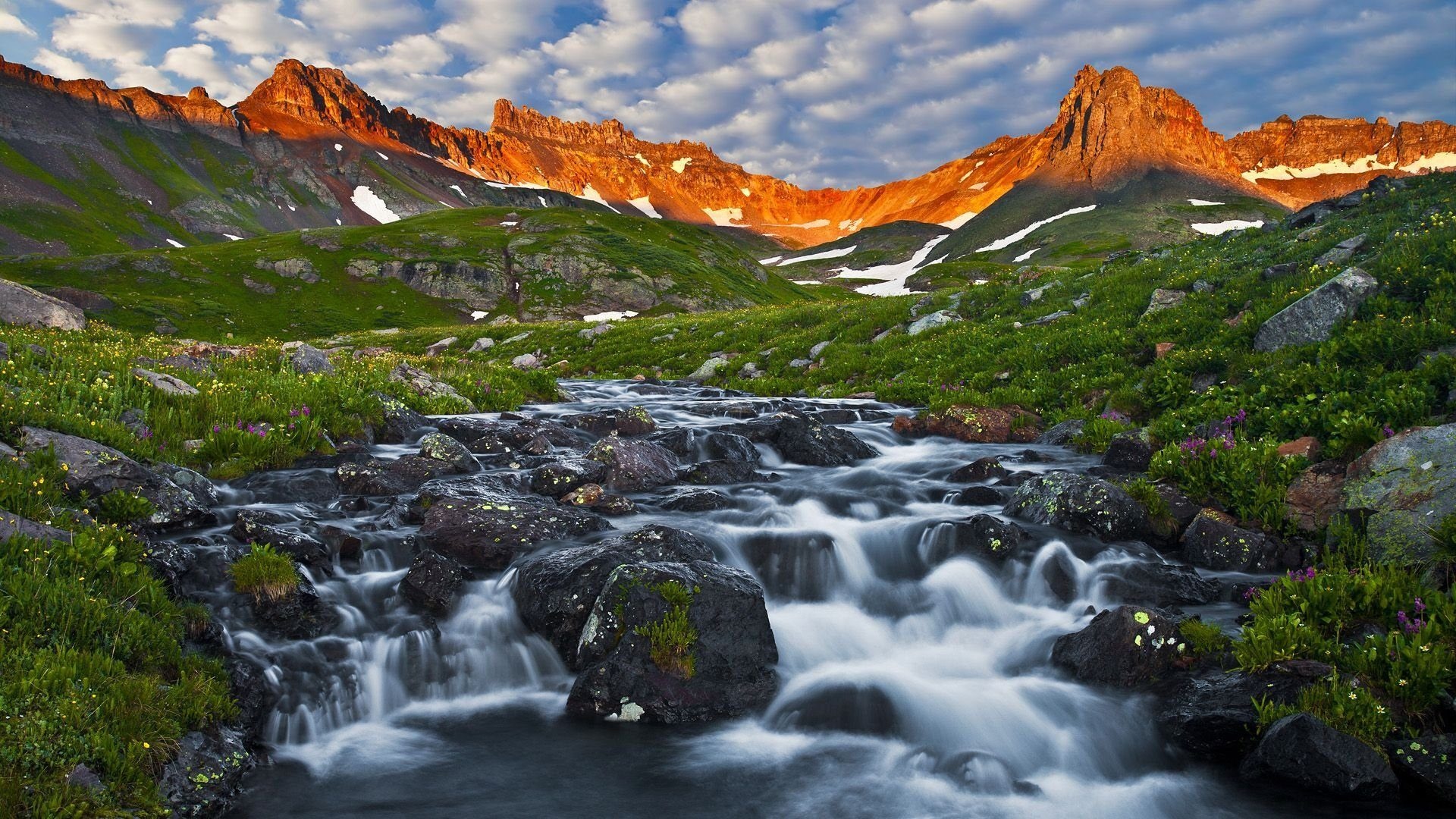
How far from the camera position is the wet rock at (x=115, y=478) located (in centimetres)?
834

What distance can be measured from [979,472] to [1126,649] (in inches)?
212

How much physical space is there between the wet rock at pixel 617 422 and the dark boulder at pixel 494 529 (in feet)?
18.5

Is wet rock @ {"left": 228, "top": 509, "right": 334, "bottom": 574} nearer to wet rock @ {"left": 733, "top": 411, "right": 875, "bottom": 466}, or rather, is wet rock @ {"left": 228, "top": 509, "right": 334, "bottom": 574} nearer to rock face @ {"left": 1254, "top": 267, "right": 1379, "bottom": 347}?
wet rock @ {"left": 733, "top": 411, "right": 875, "bottom": 466}

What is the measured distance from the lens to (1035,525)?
10.2 m

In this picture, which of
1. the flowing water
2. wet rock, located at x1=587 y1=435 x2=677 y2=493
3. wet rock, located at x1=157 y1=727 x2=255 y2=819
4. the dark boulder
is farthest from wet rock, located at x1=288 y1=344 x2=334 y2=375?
wet rock, located at x1=157 y1=727 x2=255 y2=819

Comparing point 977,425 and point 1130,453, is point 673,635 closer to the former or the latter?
point 1130,453

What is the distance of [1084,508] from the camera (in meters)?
9.77

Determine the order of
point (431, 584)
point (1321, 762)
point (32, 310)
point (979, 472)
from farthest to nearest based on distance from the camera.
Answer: point (32, 310), point (979, 472), point (431, 584), point (1321, 762)

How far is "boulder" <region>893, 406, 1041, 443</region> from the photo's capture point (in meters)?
15.4

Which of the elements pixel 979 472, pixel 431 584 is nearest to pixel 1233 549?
pixel 979 472

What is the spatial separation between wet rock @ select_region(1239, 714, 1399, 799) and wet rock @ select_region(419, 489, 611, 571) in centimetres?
750

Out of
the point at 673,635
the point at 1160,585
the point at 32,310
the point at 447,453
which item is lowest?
the point at 1160,585

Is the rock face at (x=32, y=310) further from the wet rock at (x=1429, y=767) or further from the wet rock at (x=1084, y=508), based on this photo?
the wet rock at (x=1429, y=767)

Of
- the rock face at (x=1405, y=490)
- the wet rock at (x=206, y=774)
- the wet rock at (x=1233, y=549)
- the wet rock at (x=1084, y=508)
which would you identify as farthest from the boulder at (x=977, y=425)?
the wet rock at (x=206, y=774)
